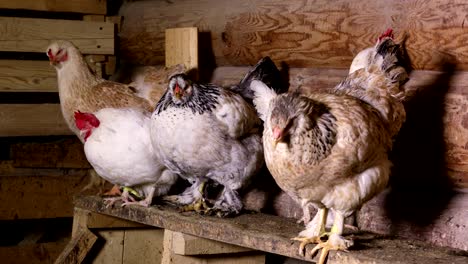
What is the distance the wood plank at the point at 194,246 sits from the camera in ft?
9.29

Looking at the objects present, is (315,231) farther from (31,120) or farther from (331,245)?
(31,120)

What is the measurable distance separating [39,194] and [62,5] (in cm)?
108

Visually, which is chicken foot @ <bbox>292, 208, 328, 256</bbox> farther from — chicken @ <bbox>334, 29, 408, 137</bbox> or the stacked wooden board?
the stacked wooden board

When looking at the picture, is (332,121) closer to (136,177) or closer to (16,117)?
(136,177)

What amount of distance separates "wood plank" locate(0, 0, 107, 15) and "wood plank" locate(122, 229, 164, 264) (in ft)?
4.52

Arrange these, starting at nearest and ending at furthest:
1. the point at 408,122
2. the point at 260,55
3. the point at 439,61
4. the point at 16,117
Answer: the point at 439,61 → the point at 408,122 → the point at 260,55 → the point at 16,117

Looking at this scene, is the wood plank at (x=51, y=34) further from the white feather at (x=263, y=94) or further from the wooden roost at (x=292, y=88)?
the white feather at (x=263, y=94)

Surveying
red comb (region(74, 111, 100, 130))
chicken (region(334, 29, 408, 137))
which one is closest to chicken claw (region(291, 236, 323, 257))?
chicken (region(334, 29, 408, 137))

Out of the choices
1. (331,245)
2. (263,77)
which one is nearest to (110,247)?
(263,77)

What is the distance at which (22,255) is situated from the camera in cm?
411

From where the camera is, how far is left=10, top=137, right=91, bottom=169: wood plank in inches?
159

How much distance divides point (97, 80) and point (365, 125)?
1.79 metres

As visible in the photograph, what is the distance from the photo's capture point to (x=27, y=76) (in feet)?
13.0

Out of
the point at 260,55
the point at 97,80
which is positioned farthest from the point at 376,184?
the point at 97,80
